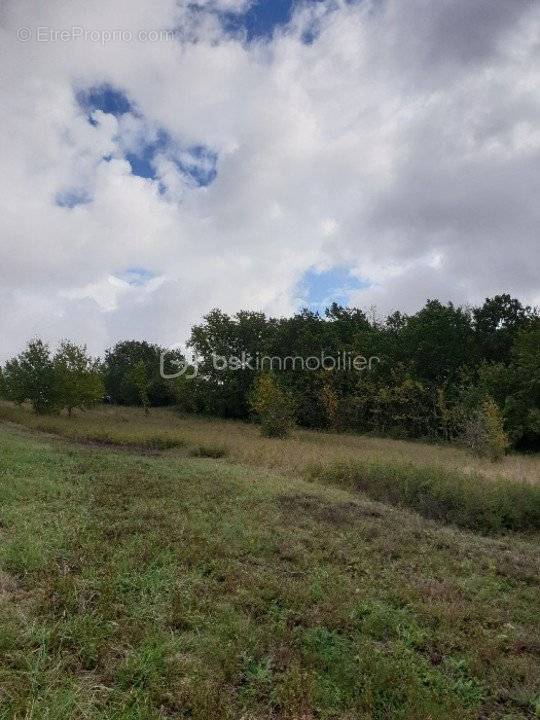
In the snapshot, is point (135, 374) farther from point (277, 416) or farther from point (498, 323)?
point (498, 323)

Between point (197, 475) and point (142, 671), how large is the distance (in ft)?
27.4

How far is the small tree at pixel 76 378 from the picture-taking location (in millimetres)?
32031

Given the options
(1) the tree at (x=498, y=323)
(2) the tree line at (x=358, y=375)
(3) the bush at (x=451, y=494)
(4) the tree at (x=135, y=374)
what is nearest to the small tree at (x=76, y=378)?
(2) the tree line at (x=358, y=375)

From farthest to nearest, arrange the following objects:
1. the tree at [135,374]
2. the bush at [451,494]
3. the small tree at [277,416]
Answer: the tree at [135,374], the small tree at [277,416], the bush at [451,494]

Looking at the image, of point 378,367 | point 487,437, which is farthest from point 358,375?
point 487,437

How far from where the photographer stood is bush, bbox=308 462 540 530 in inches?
410

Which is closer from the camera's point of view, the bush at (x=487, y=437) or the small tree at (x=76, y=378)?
the bush at (x=487, y=437)

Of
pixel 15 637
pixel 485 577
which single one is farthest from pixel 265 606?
Result: pixel 485 577

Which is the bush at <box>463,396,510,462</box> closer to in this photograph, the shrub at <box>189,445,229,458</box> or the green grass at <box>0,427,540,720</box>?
the shrub at <box>189,445,229,458</box>

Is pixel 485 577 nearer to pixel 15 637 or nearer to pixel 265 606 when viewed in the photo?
pixel 265 606

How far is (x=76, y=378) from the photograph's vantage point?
3266 cm

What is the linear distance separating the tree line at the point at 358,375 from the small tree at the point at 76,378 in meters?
0.08

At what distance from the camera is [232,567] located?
18.2 feet

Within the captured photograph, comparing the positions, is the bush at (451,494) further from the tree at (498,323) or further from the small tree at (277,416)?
the tree at (498,323)
